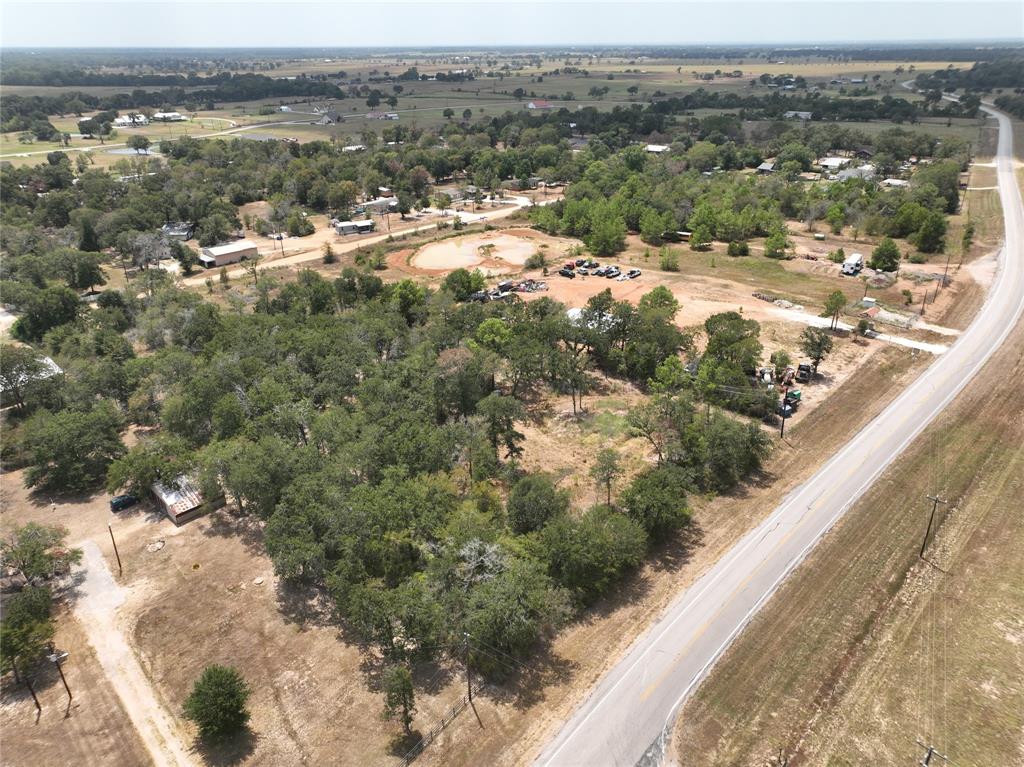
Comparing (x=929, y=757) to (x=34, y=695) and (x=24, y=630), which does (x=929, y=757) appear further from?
(x=24, y=630)

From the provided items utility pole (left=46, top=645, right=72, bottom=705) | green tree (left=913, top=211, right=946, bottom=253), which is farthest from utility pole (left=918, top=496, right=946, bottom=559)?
green tree (left=913, top=211, right=946, bottom=253)

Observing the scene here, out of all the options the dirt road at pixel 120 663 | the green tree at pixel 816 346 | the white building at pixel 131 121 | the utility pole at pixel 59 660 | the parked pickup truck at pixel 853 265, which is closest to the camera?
the dirt road at pixel 120 663

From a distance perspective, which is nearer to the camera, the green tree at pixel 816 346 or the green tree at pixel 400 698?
the green tree at pixel 400 698

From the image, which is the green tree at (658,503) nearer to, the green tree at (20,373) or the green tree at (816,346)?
the green tree at (816,346)

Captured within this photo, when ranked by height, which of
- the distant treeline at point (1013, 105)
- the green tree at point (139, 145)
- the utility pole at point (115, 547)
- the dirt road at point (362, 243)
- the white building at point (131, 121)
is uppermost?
the white building at point (131, 121)

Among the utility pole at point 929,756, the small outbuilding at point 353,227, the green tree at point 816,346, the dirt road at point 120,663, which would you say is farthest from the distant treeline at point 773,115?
the utility pole at point 929,756

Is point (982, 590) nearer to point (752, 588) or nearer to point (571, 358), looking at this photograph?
point (752, 588)
